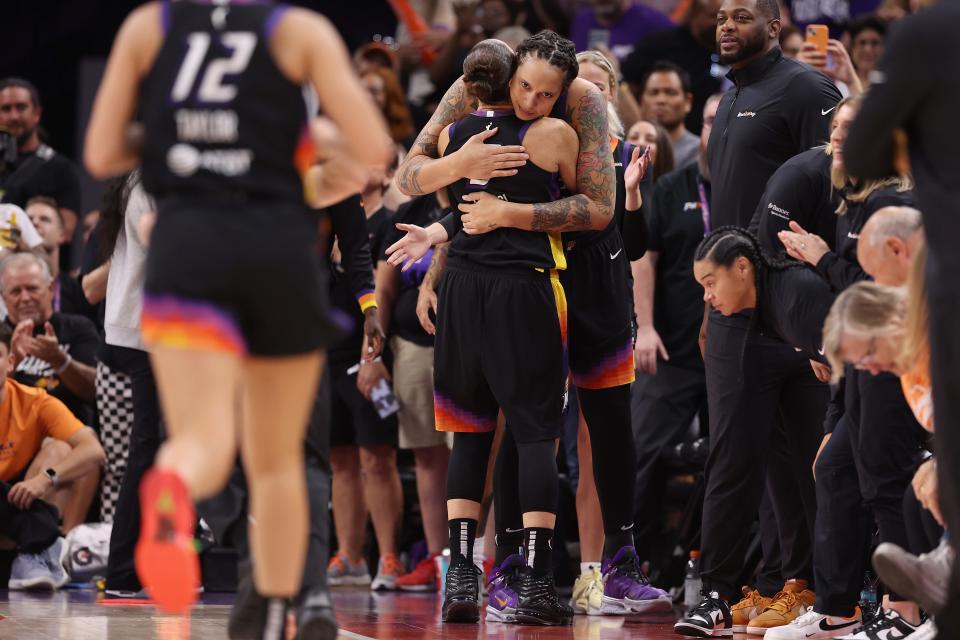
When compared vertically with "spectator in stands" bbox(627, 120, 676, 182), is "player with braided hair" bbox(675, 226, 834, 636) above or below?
below

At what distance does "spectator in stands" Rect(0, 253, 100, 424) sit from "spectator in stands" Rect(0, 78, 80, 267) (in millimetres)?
1177

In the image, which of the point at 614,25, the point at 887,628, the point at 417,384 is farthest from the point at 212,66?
the point at 614,25

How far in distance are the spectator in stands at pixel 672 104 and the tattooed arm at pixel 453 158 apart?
2.11 metres

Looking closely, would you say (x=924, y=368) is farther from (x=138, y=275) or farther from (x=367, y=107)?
(x=138, y=275)

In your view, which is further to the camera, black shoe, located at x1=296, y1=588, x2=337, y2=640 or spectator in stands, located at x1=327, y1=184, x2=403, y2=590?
spectator in stands, located at x1=327, y1=184, x2=403, y2=590

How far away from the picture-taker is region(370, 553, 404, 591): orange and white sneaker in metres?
7.21

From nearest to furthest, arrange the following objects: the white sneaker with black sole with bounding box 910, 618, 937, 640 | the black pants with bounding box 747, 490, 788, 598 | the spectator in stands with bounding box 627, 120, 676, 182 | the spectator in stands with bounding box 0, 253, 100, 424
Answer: the white sneaker with black sole with bounding box 910, 618, 937, 640 < the black pants with bounding box 747, 490, 788, 598 < the spectator in stands with bounding box 627, 120, 676, 182 < the spectator in stands with bounding box 0, 253, 100, 424

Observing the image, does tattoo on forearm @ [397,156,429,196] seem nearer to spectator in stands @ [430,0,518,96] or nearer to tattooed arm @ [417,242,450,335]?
tattooed arm @ [417,242,450,335]

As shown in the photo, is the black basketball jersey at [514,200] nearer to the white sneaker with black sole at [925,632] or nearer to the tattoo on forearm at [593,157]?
the tattoo on forearm at [593,157]

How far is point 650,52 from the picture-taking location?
8.79 metres

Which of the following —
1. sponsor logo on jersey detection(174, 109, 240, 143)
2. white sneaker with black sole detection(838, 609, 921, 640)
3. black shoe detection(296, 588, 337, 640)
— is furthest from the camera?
white sneaker with black sole detection(838, 609, 921, 640)

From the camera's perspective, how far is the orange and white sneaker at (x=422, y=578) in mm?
7215

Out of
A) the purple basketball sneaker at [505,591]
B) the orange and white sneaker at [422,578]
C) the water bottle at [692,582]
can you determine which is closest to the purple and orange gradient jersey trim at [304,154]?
the purple basketball sneaker at [505,591]

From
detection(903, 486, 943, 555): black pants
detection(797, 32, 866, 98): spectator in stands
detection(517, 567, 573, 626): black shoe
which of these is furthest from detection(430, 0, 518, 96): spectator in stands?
detection(903, 486, 943, 555): black pants
